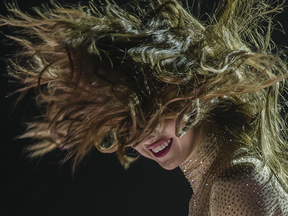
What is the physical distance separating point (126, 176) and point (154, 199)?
0.41ft

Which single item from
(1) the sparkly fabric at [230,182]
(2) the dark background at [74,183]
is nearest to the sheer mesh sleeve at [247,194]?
(1) the sparkly fabric at [230,182]

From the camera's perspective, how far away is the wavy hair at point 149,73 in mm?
648

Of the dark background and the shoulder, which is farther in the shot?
the dark background

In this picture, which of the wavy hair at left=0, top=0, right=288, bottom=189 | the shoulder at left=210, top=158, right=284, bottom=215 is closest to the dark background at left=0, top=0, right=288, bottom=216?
the wavy hair at left=0, top=0, right=288, bottom=189

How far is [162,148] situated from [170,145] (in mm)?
21

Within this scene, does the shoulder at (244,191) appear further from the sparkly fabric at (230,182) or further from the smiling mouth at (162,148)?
the smiling mouth at (162,148)

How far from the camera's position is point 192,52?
0.66 metres

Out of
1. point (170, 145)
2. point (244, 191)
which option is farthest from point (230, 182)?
point (170, 145)

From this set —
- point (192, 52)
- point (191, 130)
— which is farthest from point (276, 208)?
point (192, 52)

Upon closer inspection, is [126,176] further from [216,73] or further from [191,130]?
[216,73]

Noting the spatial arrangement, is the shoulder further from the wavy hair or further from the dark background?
the dark background

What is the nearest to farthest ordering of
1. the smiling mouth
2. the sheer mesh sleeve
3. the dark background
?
1. the sheer mesh sleeve
2. the smiling mouth
3. the dark background

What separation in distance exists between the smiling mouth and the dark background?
0.38 m

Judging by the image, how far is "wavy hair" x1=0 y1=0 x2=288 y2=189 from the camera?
0.65 meters
